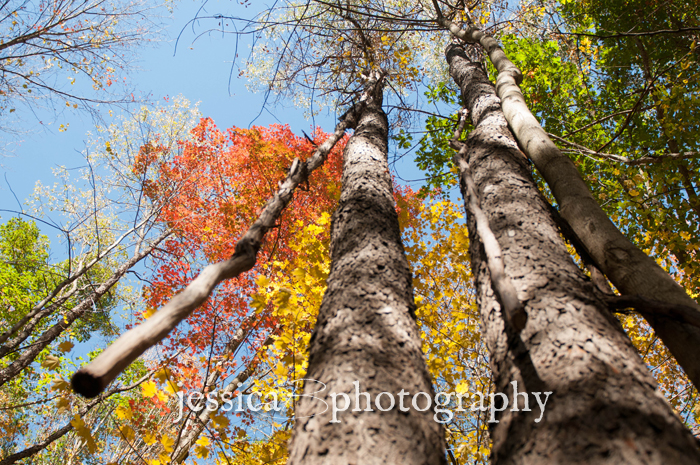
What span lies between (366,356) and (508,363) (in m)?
0.61

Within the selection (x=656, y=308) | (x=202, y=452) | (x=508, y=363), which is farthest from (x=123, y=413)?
(x=656, y=308)

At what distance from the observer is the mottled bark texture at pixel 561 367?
877mm

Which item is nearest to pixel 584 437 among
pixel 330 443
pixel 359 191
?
pixel 330 443

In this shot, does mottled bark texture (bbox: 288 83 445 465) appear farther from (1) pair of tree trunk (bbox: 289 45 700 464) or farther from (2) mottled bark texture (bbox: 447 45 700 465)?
(2) mottled bark texture (bbox: 447 45 700 465)

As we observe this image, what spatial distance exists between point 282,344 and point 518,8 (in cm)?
803

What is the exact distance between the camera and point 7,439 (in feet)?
39.3

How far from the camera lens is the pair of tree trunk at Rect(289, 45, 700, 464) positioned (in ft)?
3.05

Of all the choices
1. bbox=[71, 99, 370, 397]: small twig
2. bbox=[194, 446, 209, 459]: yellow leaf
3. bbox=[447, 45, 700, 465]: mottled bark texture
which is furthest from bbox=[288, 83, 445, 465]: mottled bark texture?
bbox=[194, 446, 209, 459]: yellow leaf

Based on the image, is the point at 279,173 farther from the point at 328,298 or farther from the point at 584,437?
the point at 584,437

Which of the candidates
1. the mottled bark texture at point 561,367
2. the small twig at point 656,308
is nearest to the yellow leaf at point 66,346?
the mottled bark texture at point 561,367

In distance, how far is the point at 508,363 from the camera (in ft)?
4.51

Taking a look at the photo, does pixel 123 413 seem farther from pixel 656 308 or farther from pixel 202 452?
pixel 656 308

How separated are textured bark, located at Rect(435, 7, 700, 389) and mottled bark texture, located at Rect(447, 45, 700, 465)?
0.15 m

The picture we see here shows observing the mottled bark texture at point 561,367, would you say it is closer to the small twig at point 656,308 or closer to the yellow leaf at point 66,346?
the small twig at point 656,308
